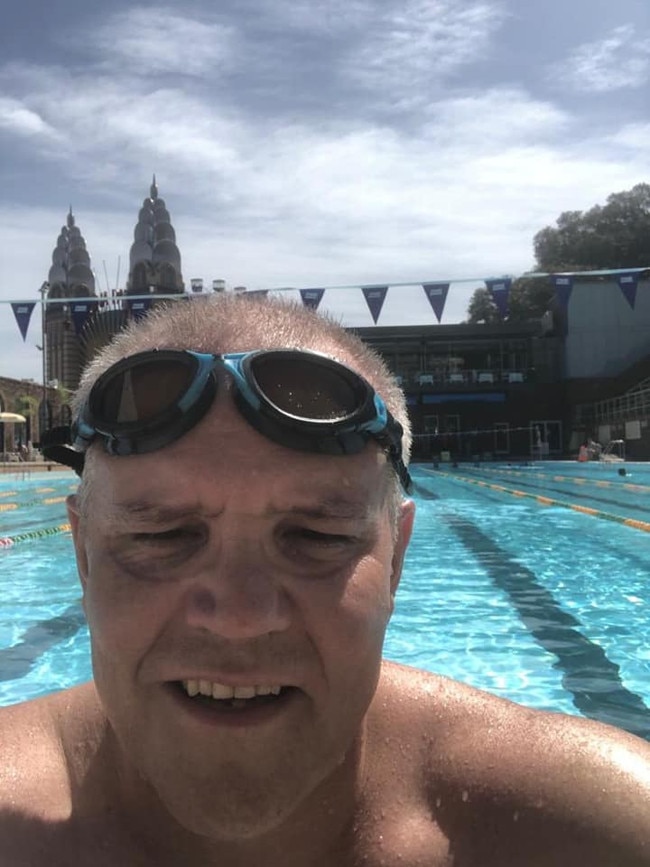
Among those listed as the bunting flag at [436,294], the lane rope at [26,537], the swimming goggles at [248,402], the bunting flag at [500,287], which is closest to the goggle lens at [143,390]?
the swimming goggles at [248,402]

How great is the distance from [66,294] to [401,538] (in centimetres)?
6627

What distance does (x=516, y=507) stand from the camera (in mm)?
12711

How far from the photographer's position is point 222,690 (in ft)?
3.44

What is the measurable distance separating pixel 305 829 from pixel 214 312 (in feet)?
2.93

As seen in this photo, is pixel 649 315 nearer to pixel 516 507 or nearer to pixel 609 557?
pixel 516 507

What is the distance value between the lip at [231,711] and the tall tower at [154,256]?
62611 millimetres

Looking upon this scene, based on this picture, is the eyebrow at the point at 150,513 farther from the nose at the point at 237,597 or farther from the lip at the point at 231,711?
the lip at the point at 231,711

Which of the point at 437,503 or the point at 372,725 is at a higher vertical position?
the point at 372,725

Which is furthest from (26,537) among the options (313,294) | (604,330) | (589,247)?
(589,247)

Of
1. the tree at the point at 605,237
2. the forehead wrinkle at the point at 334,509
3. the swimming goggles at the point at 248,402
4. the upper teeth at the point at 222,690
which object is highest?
the tree at the point at 605,237

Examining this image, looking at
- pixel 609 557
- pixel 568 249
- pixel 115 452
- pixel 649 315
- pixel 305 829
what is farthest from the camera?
pixel 568 249

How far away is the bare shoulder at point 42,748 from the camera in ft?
4.67

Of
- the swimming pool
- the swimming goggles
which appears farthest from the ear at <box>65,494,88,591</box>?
the swimming pool

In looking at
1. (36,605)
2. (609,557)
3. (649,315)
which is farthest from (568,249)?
(36,605)
